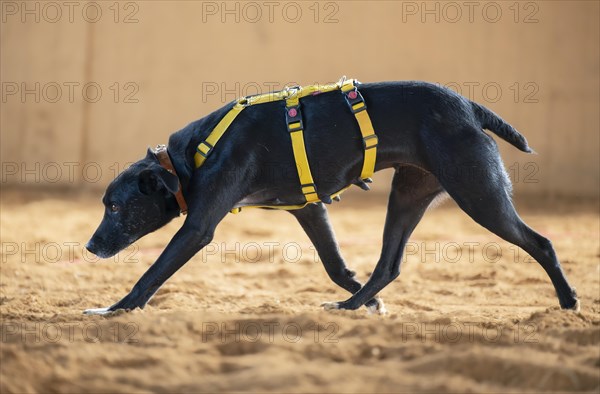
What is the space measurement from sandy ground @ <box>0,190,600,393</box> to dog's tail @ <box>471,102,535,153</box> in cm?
98

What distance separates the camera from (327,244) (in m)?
5.42

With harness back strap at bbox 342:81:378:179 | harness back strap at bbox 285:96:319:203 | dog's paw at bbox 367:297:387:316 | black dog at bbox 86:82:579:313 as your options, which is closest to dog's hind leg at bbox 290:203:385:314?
dog's paw at bbox 367:297:387:316

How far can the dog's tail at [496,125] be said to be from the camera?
4844mm

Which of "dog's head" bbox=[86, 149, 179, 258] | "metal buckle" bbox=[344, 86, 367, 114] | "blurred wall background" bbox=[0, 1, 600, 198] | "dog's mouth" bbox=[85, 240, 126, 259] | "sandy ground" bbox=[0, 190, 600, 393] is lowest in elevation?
"sandy ground" bbox=[0, 190, 600, 393]

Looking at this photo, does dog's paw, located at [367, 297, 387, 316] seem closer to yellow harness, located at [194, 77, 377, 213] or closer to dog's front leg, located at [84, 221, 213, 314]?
yellow harness, located at [194, 77, 377, 213]

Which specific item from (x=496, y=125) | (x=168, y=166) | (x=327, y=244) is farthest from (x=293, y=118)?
(x=496, y=125)

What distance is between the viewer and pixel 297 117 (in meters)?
4.79

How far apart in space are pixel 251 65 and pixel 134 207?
6617 millimetres

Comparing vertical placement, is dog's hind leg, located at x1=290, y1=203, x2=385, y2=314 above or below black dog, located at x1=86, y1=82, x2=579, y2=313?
below

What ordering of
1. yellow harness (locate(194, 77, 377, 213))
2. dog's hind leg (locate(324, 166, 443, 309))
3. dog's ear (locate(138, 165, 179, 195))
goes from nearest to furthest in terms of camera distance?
dog's ear (locate(138, 165, 179, 195)) < yellow harness (locate(194, 77, 377, 213)) < dog's hind leg (locate(324, 166, 443, 309))

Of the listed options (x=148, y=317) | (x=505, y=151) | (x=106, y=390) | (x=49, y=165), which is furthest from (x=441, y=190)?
(x=49, y=165)

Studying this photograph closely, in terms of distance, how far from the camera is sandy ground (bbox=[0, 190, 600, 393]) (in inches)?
133

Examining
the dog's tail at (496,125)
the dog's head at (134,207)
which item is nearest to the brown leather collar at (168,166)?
the dog's head at (134,207)

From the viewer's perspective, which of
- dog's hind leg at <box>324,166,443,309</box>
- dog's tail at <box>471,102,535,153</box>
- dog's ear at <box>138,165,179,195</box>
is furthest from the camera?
dog's hind leg at <box>324,166,443,309</box>
